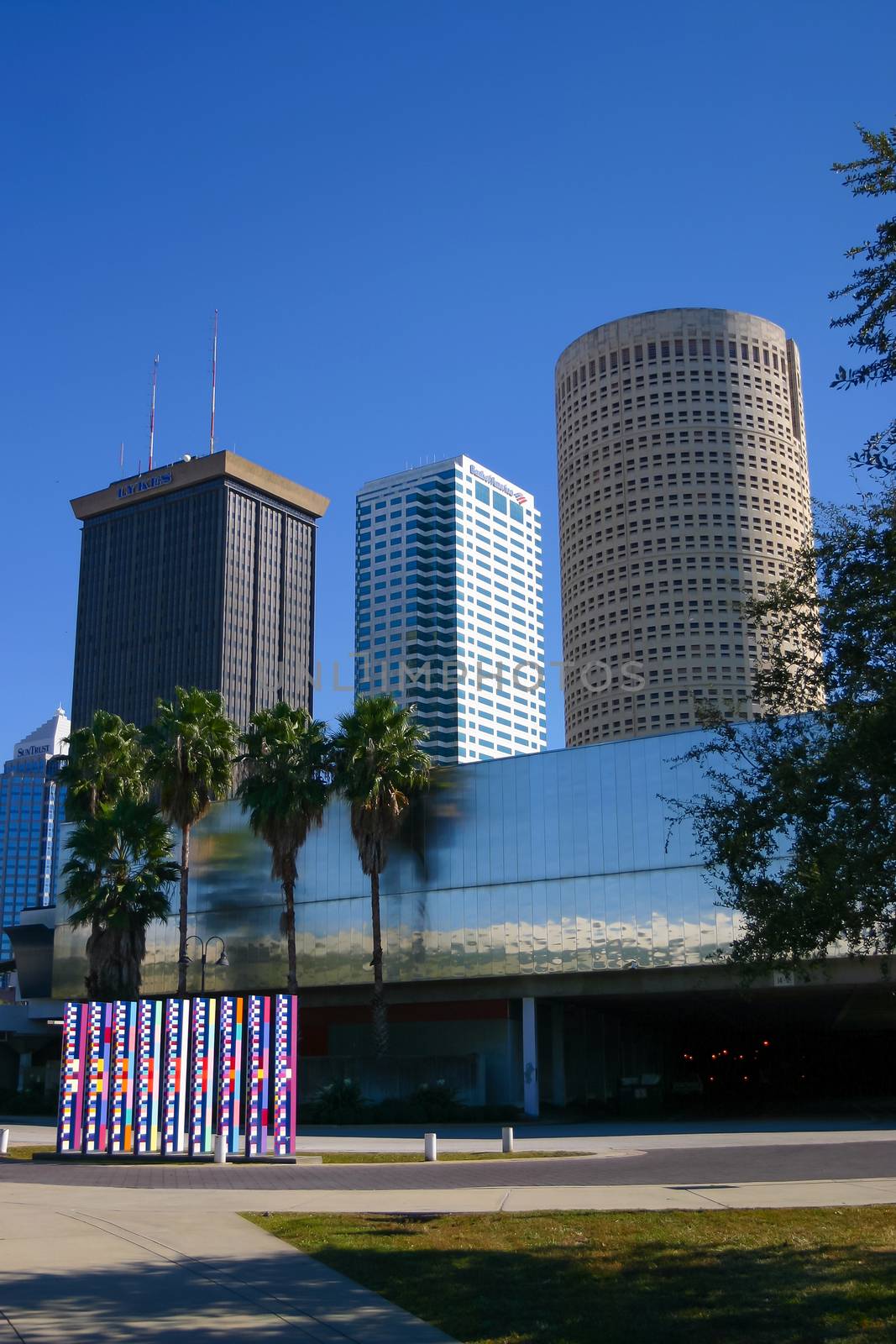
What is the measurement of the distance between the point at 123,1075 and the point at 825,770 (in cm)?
2172

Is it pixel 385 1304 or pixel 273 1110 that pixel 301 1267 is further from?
pixel 273 1110

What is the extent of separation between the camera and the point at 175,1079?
3050 centimetres

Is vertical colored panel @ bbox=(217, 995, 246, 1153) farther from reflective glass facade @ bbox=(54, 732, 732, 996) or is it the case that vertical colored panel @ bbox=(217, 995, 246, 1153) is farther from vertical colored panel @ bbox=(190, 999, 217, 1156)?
reflective glass facade @ bbox=(54, 732, 732, 996)

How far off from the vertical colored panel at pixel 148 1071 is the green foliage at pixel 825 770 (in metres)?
17.7

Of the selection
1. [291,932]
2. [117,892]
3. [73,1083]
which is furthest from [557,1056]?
[73,1083]

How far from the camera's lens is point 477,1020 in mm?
53844

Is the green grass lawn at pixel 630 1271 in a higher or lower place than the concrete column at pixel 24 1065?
higher

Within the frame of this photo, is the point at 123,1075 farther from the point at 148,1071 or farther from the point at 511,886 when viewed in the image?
the point at 511,886

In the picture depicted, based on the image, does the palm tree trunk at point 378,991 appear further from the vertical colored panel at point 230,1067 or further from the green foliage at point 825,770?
the green foliage at point 825,770

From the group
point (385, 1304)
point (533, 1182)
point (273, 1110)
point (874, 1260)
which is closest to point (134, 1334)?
point (385, 1304)

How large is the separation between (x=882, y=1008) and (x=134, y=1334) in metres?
56.3

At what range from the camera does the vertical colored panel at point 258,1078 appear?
29234 mm

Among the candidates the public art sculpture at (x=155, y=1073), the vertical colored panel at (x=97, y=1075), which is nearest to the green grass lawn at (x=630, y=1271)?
the public art sculpture at (x=155, y=1073)

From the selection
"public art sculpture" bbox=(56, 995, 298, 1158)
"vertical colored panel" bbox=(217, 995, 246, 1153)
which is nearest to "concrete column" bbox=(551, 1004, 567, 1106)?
"public art sculpture" bbox=(56, 995, 298, 1158)
